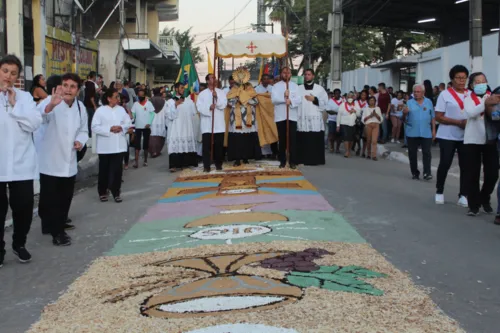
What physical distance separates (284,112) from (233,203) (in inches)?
180

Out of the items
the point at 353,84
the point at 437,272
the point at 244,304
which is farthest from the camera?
the point at 353,84

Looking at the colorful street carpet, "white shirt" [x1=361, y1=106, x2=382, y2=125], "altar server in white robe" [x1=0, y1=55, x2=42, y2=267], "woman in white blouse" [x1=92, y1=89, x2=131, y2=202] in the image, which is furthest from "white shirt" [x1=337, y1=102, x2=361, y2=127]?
"altar server in white robe" [x1=0, y1=55, x2=42, y2=267]

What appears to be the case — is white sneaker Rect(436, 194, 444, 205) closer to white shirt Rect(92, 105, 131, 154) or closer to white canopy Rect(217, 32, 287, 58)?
white shirt Rect(92, 105, 131, 154)

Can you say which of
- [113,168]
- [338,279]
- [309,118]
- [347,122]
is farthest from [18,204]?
[347,122]

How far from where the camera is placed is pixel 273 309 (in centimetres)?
420

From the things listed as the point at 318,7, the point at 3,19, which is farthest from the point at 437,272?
the point at 318,7

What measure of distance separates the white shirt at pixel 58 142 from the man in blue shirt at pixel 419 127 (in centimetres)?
657

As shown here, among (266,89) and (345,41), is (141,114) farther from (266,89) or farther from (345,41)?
(345,41)

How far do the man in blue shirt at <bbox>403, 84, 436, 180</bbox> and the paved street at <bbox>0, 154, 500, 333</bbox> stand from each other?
0.45 m

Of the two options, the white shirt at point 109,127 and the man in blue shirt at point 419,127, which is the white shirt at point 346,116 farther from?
the white shirt at point 109,127

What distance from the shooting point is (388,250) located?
19.8ft

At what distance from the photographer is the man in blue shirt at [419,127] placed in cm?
1148

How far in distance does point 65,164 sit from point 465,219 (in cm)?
484

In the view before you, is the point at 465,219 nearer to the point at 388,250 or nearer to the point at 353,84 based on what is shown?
the point at 388,250
